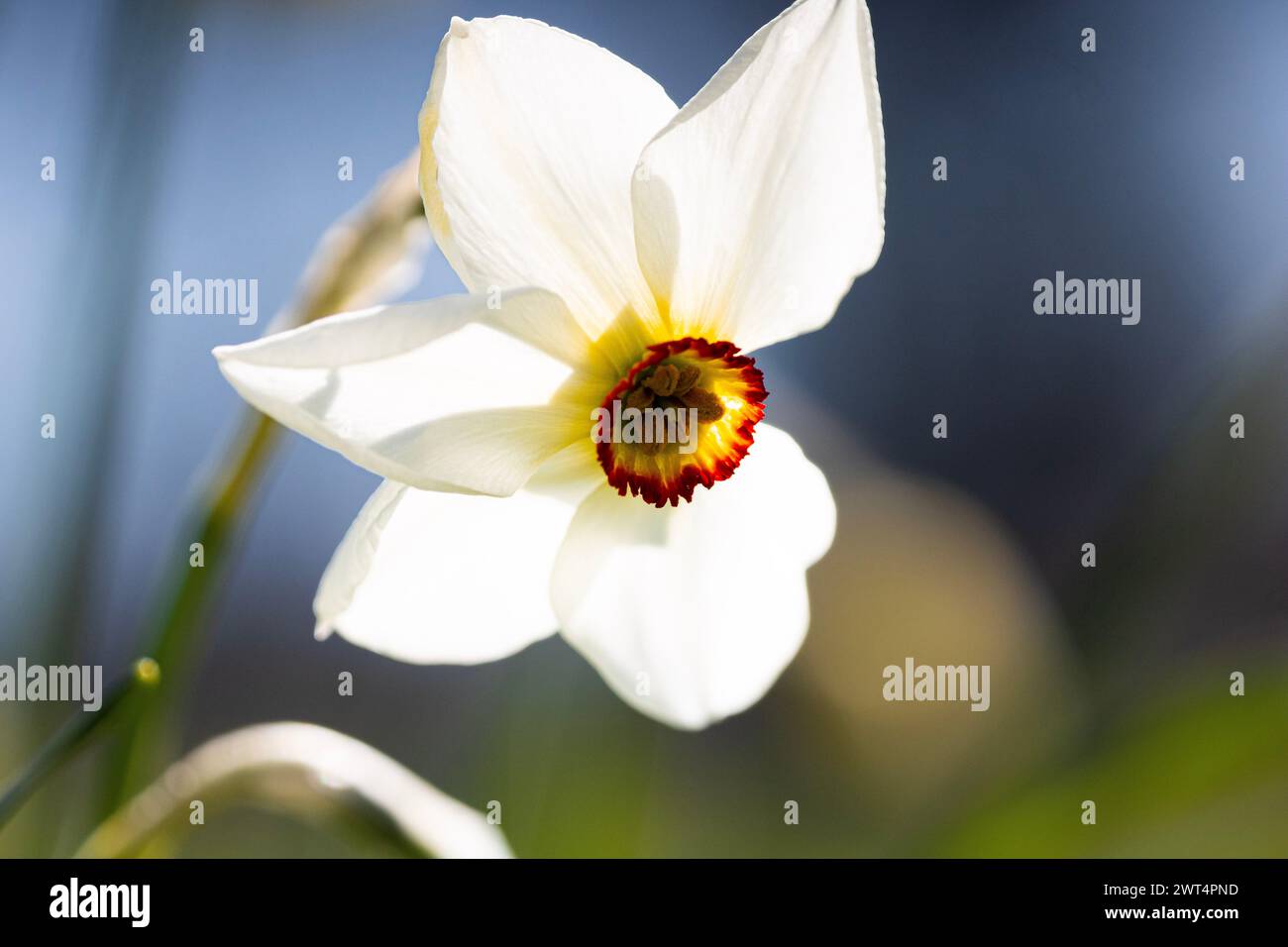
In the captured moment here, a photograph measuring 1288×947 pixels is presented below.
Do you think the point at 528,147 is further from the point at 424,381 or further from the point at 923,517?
the point at 923,517

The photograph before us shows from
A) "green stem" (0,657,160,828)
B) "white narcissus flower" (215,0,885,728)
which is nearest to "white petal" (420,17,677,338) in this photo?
"white narcissus flower" (215,0,885,728)

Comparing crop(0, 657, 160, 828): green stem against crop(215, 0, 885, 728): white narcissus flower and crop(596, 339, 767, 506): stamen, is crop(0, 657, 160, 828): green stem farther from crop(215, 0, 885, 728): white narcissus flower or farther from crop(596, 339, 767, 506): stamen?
crop(596, 339, 767, 506): stamen

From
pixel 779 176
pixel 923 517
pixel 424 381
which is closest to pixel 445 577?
pixel 424 381

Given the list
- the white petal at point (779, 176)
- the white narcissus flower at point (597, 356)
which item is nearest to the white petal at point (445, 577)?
the white narcissus flower at point (597, 356)

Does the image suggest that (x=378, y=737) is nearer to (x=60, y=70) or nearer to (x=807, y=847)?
(x=807, y=847)

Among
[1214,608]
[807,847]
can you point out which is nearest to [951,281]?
[1214,608]
